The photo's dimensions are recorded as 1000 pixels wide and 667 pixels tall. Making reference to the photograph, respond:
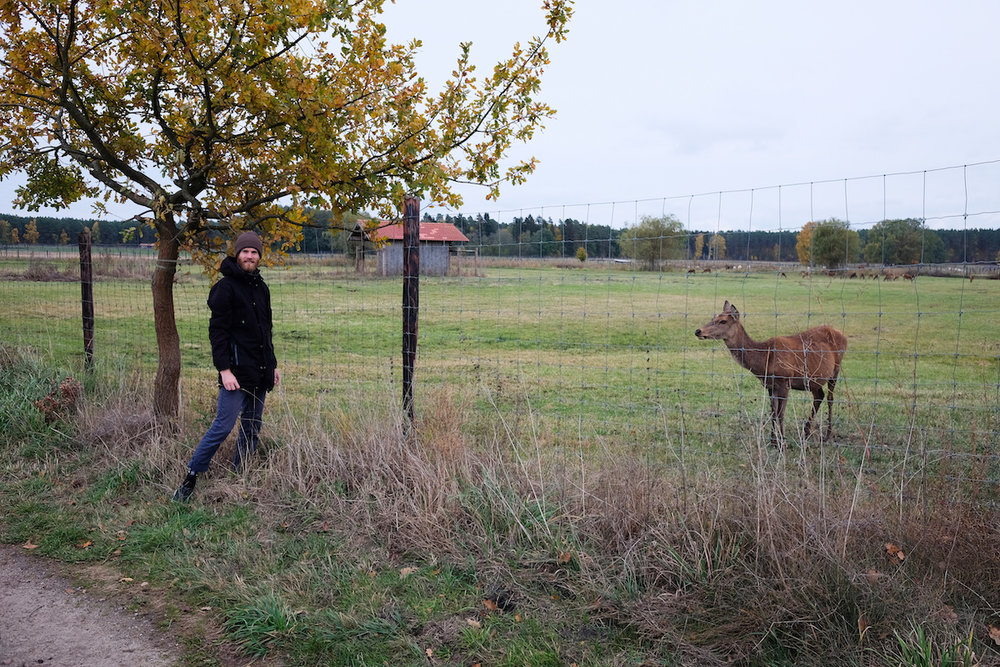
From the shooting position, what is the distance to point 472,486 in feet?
15.9

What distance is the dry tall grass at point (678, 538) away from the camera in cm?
342

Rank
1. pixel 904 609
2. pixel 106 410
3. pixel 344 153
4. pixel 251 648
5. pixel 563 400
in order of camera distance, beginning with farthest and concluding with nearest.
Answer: pixel 563 400, pixel 106 410, pixel 344 153, pixel 251 648, pixel 904 609

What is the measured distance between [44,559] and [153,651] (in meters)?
1.65

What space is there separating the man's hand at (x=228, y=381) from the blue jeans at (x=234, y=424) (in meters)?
0.15

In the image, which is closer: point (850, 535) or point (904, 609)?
point (904, 609)

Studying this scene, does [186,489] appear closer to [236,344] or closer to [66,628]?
[236,344]

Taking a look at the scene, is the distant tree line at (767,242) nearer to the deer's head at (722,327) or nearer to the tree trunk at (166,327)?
the tree trunk at (166,327)

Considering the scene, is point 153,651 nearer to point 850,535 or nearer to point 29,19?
point 850,535

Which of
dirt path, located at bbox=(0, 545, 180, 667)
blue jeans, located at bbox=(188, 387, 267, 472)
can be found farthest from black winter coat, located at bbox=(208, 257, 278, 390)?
dirt path, located at bbox=(0, 545, 180, 667)

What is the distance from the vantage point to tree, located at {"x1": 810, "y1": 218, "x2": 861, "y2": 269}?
5.02m

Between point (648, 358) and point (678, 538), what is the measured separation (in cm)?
144

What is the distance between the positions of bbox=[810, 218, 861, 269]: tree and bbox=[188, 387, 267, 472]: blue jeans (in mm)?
4404

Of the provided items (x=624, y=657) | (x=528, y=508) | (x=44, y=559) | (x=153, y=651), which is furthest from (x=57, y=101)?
(x=624, y=657)

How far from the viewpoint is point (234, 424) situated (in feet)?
18.3
